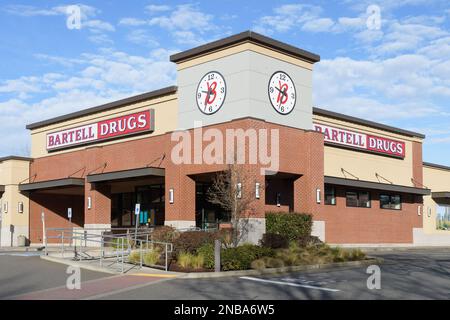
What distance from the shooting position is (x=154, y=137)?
3109cm

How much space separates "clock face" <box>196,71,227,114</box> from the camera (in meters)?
27.9

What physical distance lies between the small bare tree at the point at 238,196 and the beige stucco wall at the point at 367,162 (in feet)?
28.3

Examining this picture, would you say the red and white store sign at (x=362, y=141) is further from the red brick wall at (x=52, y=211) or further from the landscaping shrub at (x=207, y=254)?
the red brick wall at (x=52, y=211)

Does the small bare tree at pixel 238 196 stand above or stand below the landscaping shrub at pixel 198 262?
above

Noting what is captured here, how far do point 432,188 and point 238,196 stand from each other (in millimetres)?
24050

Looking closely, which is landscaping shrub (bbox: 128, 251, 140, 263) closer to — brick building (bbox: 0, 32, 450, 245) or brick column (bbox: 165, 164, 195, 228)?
brick building (bbox: 0, 32, 450, 245)

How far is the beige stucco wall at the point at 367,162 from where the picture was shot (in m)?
34.2

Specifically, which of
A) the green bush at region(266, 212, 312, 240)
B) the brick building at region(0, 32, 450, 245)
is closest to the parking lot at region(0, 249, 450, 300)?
the green bush at region(266, 212, 312, 240)

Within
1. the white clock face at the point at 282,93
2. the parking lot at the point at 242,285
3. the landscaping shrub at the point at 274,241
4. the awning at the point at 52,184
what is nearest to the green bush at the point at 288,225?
the landscaping shrub at the point at 274,241

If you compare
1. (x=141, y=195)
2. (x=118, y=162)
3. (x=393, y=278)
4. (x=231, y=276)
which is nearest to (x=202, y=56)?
(x=118, y=162)

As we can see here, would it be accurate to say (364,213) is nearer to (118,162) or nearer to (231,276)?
(118,162)

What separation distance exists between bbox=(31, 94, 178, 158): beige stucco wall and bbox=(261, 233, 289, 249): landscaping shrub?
8769 millimetres

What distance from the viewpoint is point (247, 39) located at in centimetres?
2703
